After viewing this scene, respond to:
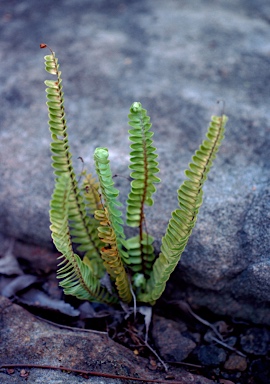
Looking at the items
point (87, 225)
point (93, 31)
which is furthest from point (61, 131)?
point (93, 31)

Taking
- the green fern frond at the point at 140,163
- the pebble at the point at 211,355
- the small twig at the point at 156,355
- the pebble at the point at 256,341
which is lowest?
the pebble at the point at 211,355

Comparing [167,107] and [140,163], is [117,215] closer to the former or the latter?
[140,163]

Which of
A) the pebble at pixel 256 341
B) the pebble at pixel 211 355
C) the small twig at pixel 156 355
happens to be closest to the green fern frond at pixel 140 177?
the small twig at pixel 156 355

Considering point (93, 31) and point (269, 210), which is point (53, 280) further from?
point (93, 31)

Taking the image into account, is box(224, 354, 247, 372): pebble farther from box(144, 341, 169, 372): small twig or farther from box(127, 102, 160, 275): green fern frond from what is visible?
box(127, 102, 160, 275): green fern frond

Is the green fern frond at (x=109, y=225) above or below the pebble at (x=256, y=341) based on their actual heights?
above

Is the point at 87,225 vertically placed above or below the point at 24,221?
above

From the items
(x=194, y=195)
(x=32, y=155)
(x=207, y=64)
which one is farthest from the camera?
(x=207, y=64)

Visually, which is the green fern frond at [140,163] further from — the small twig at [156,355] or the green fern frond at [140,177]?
the small twig at [156,355]
